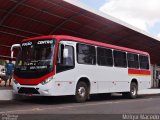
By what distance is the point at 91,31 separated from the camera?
25.0 metres

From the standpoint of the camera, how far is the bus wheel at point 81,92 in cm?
1631

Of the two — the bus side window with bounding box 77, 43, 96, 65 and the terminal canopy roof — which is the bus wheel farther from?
the terminal canopy roof

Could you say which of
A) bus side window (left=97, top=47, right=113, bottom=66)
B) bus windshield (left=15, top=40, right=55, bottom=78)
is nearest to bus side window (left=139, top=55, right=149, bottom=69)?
bus side window (left=97, top=47, right=113, bottom=66)

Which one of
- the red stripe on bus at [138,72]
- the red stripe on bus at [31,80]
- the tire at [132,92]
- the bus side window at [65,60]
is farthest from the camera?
the tire at [132,92]

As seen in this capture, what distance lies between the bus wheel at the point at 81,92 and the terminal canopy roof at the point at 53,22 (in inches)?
178

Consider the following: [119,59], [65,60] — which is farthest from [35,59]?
[119,59]

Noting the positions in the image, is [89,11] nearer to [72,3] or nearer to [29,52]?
[72,3]

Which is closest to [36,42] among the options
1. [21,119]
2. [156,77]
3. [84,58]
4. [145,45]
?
[84,58]

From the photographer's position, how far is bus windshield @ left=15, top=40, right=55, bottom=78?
14797mm

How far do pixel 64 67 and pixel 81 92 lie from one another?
1.85m

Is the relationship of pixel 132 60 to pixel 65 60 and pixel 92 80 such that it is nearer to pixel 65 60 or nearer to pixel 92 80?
pixel 92 80

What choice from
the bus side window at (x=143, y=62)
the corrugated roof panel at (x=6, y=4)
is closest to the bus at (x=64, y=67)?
the corrugated roof panel at (x=6, y=4)

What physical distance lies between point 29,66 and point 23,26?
19.4ft

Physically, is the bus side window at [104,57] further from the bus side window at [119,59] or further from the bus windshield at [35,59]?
the bus windshield at [35,59]
